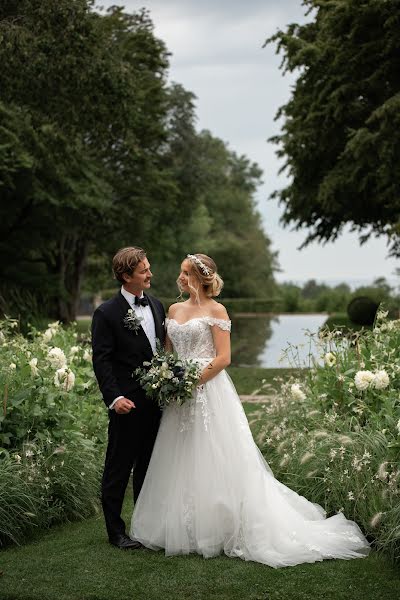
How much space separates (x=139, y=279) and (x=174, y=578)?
6.46ft

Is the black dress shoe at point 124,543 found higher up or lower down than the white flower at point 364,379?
lower down

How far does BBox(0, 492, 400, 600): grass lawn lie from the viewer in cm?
500

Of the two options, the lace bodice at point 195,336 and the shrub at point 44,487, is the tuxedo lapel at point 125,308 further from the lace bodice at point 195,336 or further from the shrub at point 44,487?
the shrub at point 44,487

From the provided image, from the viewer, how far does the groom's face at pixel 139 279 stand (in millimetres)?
5673

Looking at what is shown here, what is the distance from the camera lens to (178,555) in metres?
5.64

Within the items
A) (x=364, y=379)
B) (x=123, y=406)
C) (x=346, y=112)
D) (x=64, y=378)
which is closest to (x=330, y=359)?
(x=364, y=379)

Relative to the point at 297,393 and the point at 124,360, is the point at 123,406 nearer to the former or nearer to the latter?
the point at 124,360

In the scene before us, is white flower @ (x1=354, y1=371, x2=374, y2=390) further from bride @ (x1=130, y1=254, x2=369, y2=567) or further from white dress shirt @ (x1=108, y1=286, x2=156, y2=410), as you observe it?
white dress shirt @ (x1=108, y1=286, x2=156, y2=410)

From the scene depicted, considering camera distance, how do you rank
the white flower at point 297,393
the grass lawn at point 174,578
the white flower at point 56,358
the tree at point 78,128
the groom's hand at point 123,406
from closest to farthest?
the grass lawn at point 174,578, the groom's hand at point 123,406, the white flower at point 56,358, the white flower at point 297,393, the tree at point 78,128

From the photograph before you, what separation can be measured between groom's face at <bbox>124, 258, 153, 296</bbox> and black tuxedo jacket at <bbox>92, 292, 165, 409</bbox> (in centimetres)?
10

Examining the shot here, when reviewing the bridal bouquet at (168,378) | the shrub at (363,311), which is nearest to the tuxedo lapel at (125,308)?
the bridal bouquet at (168,378)


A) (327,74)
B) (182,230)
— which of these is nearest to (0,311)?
(327,74)

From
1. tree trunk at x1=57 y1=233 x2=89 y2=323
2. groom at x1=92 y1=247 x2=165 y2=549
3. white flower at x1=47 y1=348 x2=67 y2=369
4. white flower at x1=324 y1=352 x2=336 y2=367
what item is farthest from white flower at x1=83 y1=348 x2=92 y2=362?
tree trunk at x1=57 y1=233 x2=89 y2=323

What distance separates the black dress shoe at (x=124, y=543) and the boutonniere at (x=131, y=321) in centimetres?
151
